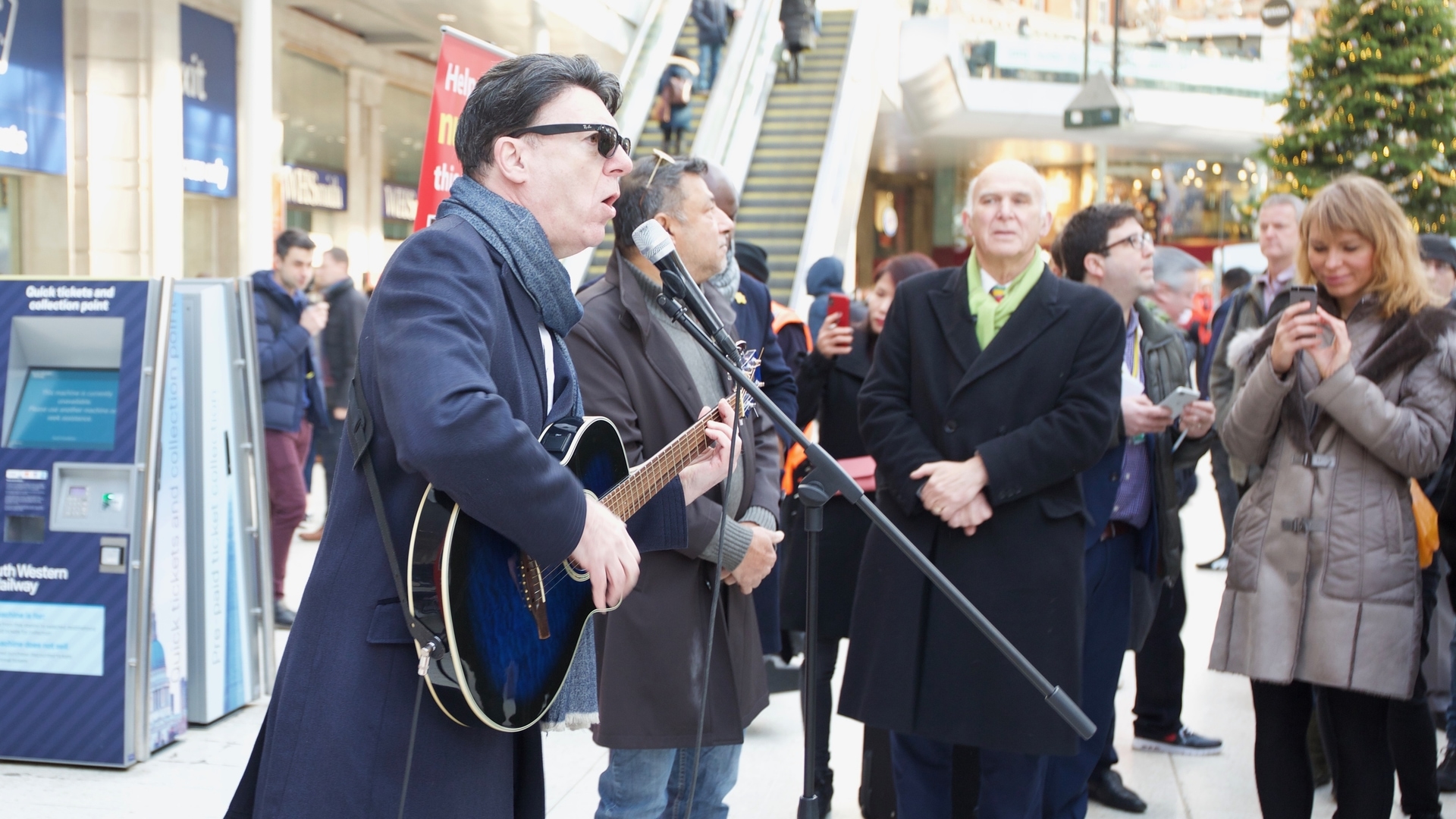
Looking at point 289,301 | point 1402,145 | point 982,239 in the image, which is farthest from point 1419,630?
point 1402,145

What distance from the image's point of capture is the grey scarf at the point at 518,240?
167cm

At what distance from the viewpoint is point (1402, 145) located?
1170 cm

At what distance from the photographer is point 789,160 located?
15.6 metres

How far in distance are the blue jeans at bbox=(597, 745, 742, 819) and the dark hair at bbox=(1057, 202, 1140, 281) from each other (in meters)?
1.87

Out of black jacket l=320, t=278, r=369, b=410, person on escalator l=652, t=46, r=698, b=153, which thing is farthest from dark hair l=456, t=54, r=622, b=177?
person on escalator l=652, t=46, r=698, b=153

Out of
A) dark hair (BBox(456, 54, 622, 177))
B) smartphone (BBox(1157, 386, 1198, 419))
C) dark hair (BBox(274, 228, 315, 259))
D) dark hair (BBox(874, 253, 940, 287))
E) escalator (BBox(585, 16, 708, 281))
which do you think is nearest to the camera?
dark hair (BBox(456, 54, 622, 177))

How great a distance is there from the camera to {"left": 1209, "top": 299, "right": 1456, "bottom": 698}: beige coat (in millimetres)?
2818

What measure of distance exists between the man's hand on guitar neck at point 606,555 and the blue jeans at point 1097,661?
1.99 meters

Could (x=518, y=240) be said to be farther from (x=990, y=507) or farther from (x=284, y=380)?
(x=284, y=380)

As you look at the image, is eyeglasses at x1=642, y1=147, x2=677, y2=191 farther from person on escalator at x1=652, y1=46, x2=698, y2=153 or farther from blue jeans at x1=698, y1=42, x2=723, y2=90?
blue jeans at x1=698, y1=42, x2=723, y2=90

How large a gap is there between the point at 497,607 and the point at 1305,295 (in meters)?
2.11

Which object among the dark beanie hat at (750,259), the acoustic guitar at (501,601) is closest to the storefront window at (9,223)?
the dark beanie hat at (750,259)

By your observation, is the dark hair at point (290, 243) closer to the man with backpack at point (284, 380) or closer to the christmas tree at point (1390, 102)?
the man with backpack at point (284, 380)

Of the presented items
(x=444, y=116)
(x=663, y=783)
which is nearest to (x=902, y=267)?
(x=444, y=116)
